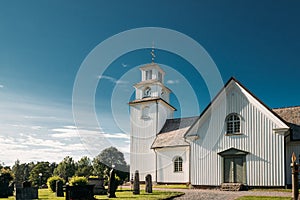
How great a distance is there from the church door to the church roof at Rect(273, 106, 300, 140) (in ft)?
14.8

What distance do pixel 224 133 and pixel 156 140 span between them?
10105mm

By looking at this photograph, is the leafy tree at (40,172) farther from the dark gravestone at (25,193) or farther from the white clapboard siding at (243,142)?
the dark gravestone at (25,193)

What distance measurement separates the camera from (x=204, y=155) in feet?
78.1

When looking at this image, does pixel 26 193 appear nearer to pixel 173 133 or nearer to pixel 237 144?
pixel 237 144

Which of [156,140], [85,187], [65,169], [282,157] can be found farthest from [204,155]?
[65,169]

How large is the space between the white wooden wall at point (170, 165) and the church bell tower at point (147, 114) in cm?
170

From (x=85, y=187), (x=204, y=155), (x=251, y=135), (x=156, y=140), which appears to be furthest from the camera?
(x=156, y=140)

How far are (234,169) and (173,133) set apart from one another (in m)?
10.2

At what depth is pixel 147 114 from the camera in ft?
112

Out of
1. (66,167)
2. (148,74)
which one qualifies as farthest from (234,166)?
(66,167)

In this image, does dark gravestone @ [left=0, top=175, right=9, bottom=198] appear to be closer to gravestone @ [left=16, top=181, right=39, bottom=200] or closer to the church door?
gravestone @ [left=16, top=181, right=39, bottom=200]

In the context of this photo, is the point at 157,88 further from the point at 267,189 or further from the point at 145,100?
the point at 267,189

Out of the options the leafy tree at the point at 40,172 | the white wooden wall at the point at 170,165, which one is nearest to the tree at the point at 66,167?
the leafy tree at the point at 40,172

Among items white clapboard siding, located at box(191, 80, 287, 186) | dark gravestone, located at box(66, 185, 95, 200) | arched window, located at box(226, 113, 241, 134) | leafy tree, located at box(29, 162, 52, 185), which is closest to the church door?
white clapboard siding, located at box(191, 80, 287, 186)
